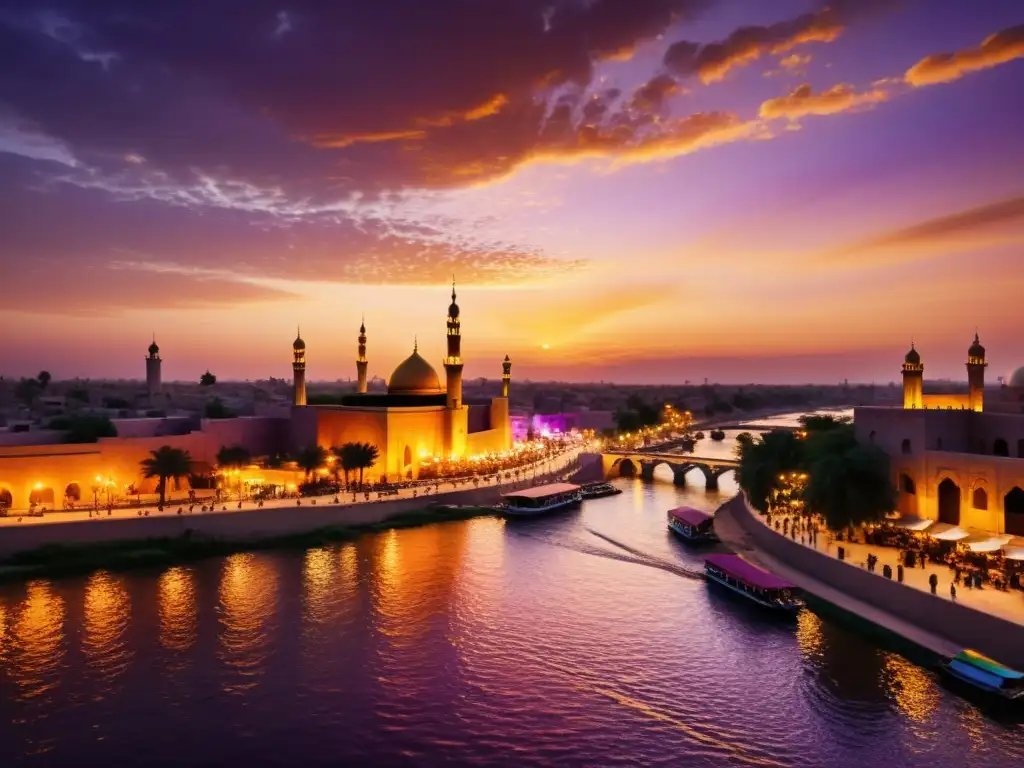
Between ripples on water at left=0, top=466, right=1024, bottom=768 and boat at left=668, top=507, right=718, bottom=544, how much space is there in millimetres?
5382

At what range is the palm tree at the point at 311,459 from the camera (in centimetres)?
3828

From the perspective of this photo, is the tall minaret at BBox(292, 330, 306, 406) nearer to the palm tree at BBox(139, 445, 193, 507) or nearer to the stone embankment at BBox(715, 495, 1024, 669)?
the palm tree at BBox(139, 445, 193, 507)

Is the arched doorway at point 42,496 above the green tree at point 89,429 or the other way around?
the other way around

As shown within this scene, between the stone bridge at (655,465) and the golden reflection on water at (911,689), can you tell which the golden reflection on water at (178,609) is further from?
the stone bridge at (655,465)

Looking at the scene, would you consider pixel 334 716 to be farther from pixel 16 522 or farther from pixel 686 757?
pixel 16 522

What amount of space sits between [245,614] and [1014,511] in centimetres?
2496

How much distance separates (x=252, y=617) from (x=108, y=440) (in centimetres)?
1697

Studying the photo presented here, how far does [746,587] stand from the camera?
2452cm

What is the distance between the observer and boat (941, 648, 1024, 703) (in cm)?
1664

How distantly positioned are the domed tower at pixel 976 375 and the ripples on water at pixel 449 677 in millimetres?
14277

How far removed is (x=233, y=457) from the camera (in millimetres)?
38188

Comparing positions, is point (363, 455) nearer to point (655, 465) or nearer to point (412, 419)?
point (412, 419)

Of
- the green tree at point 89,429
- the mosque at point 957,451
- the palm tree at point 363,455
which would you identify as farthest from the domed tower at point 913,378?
the green tree at point 89,429

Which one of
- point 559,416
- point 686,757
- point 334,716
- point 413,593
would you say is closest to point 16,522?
point 413,593
